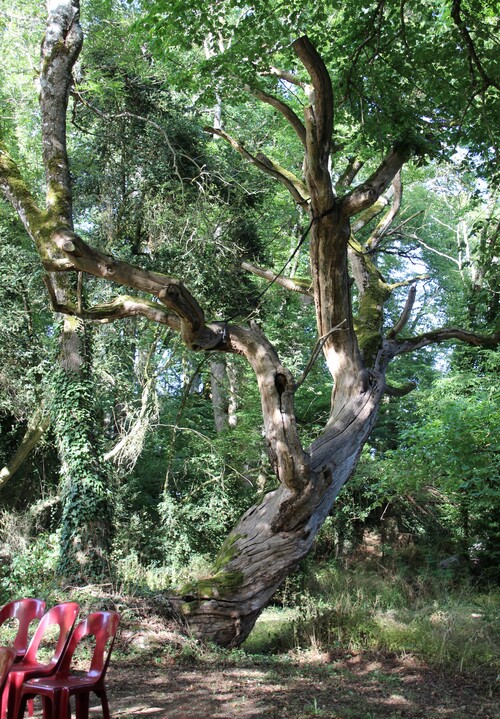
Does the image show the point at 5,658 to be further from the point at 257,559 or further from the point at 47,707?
the point at 257,559

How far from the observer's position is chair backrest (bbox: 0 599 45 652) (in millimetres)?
4227

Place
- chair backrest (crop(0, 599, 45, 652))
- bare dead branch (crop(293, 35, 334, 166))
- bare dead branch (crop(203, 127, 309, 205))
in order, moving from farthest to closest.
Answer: bare dead branch (crop(203, 127, 309, 205)), bare dead branch (crop(293, 35, 334, 166)), chair backrest (crop(0, 599, 45, 652))

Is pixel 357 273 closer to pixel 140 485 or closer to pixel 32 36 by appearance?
pixel 140 485

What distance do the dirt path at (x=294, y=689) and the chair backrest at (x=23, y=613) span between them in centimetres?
97

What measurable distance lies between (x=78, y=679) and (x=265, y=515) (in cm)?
372

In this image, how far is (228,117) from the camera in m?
17.2

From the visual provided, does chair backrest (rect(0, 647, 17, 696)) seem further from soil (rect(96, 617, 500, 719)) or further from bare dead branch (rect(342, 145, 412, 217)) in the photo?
bare dead branch (rect(342, 145, 412, 217))

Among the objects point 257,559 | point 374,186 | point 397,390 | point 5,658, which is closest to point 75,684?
point 5,658

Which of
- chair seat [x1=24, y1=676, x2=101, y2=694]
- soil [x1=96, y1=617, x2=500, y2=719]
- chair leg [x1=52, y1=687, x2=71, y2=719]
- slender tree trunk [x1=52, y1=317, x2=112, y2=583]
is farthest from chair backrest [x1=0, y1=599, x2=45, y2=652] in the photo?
slender tree trunk [x1=52, y1=317, x2=112, y2=583]

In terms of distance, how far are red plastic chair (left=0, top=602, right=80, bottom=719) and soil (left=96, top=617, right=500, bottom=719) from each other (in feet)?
3.17

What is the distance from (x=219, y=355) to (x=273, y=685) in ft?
30.8

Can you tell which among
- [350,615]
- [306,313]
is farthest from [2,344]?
[350,615]

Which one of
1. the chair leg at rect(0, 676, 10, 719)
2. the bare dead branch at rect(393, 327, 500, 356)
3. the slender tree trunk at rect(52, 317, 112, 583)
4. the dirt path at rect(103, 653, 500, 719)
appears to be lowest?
the dirt path at rect(103, 653, 500, 719)

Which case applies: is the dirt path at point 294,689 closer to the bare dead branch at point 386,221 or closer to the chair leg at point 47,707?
the chair leg at point 47,707
